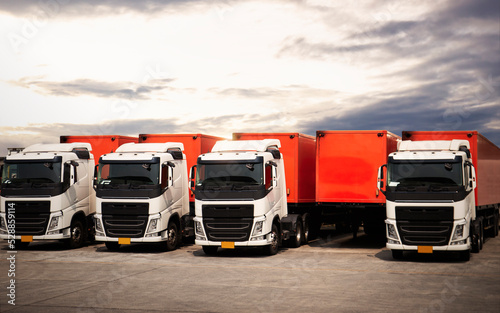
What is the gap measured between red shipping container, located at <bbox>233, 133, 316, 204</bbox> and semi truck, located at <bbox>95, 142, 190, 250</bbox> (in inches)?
131

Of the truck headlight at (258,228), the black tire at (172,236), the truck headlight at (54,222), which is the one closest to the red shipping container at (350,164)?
the truck headlight at (258,228)

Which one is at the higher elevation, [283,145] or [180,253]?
[283,145]

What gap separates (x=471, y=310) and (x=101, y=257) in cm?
1066

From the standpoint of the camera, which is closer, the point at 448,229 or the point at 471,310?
the point at 471,310

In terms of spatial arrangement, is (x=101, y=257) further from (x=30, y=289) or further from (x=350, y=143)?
(x=350, y=143)

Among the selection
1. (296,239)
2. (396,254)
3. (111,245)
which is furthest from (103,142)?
(396,254)

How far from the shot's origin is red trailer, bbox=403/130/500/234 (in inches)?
687

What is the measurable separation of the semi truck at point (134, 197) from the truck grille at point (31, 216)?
183 centimetres

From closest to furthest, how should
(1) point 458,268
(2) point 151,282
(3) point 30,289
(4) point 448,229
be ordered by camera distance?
(3) point 30,289, (2) point 151,282, (1) point 458,268, (4) point 448,229

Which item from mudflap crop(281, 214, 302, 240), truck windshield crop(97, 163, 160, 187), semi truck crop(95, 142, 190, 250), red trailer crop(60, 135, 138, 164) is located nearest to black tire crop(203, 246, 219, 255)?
semi truck crop(95, 142, 190, 250)

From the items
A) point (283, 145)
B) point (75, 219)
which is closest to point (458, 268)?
point (283, 145)

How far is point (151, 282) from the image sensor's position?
11.7 meters

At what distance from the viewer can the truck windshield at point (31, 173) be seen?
17.9 m

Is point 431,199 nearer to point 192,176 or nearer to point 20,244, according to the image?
point 192,176
